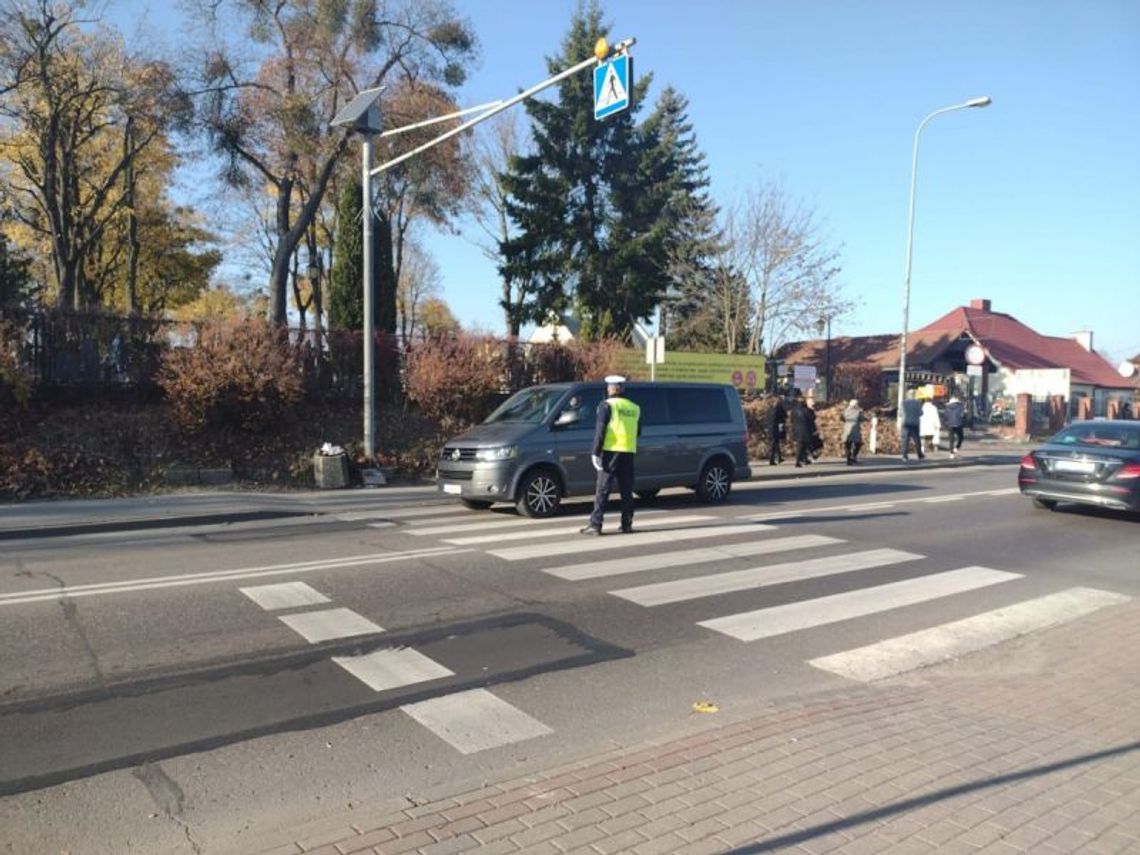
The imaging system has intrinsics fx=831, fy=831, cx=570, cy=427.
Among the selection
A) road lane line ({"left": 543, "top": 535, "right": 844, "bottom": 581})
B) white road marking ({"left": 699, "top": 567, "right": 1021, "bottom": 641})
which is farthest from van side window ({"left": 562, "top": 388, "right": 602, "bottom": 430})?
white road marking ({"left": 699, "top": 567, "right": 1021, "bottom": 641})

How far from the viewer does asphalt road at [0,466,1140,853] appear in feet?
12.6

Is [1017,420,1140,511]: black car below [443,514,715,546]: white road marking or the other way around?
the other way around

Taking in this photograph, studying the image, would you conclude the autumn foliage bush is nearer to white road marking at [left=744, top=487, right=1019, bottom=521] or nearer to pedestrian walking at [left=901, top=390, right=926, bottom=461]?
white road marking at [left=744, top=487, right=1019, bottom=521]

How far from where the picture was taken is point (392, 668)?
530 centimetres

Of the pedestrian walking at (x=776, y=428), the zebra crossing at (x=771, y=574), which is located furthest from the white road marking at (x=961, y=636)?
the pedestrian walking at (x=776, y=428)

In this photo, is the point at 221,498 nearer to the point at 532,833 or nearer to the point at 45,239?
the point at 532,833

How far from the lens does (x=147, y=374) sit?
15867 millimetres

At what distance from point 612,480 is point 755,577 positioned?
2497mm

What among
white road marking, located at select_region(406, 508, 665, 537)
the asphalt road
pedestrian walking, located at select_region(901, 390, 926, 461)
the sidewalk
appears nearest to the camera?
the asphalt road

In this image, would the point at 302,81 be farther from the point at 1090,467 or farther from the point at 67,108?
the point at 1090,467

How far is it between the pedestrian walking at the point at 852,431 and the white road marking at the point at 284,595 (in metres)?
16.9

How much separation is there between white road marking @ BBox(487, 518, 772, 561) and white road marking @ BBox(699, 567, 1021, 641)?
2.58m

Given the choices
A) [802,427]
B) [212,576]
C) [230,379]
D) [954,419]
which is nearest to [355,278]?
[230,379]

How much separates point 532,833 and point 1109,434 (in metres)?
12.8
